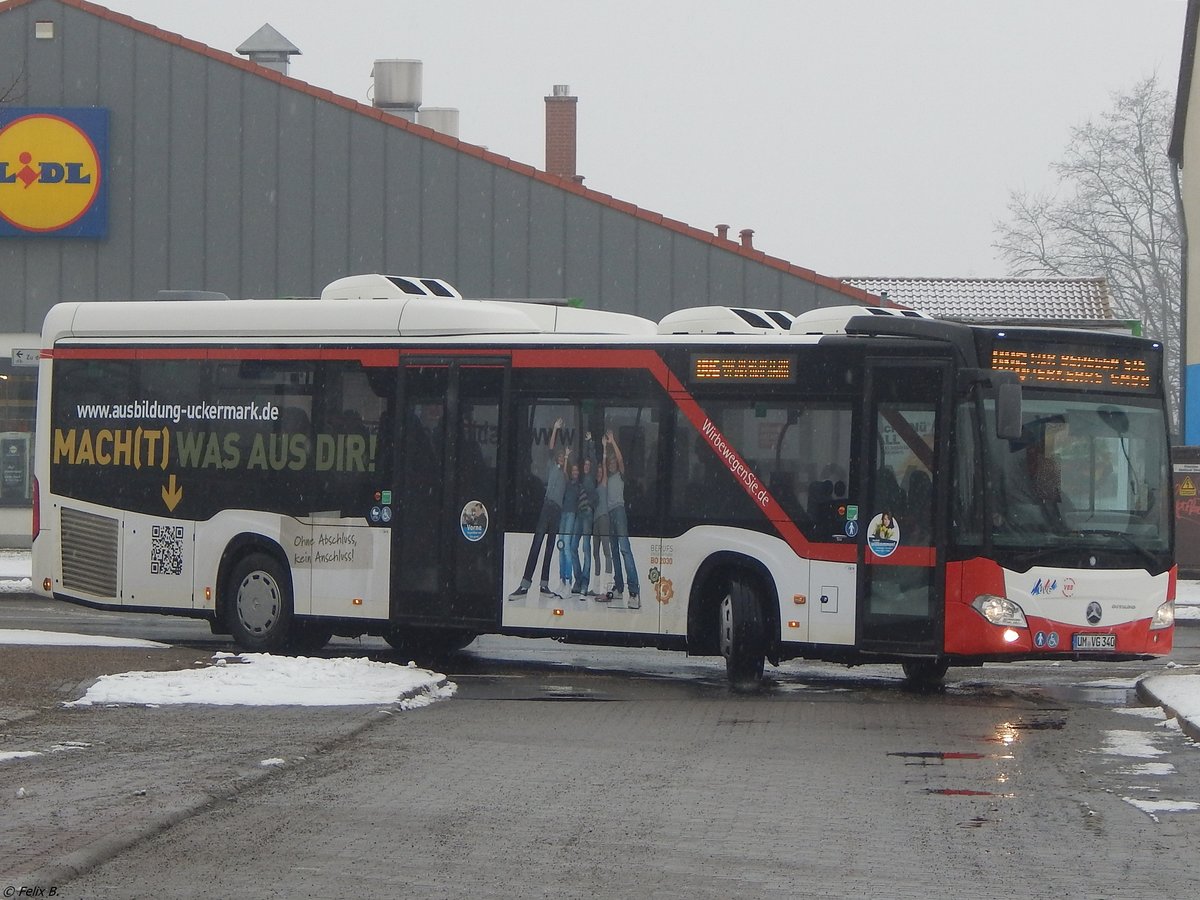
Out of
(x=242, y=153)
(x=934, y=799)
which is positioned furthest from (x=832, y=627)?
(x=242, y=153)

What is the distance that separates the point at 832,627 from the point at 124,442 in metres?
7.12

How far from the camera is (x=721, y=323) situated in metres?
15.7

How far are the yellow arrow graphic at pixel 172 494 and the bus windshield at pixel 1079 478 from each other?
7.34 meters

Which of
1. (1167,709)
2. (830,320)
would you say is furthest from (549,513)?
(1167,709)

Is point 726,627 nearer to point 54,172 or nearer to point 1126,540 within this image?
point 1126,540

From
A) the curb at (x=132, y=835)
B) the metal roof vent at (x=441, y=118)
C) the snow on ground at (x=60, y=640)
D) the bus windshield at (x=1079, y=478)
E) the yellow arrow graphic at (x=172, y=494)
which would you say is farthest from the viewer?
the metal roof vent at (x=441, y=118)

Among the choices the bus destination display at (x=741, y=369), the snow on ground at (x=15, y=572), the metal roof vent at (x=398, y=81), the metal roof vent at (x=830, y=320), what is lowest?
the snow on ground at (x=15, y=572)

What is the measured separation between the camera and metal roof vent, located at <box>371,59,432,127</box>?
38688 millimetres

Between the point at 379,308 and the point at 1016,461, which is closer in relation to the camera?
the point at 1016,461

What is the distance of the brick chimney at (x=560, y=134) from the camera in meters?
38.6

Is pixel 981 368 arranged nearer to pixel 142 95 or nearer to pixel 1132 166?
pixel 142 95

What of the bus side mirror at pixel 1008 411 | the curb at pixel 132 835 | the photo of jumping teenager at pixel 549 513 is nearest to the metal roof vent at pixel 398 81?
the photo of jumping teenager at pixel 549 513

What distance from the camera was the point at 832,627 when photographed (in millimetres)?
14359

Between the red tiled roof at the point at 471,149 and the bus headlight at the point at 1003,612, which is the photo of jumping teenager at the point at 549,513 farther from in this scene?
the red tiled roof at the point at 471,149
